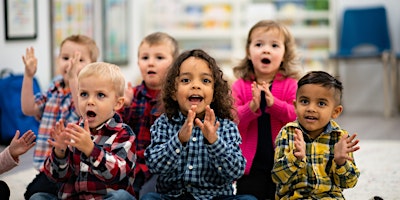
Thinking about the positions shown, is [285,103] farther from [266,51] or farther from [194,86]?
[194,86]

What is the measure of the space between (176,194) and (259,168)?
61 cm

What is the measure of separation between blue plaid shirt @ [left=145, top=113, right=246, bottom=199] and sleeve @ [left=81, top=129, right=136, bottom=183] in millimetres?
70

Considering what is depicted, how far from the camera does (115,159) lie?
2135mm

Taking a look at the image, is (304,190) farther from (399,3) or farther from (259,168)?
(399,3)

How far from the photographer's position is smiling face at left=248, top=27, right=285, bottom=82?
9.05 feet

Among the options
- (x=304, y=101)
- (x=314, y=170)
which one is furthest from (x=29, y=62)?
(x=314, y=170)

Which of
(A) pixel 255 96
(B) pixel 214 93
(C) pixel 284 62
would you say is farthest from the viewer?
(C) pixel 284 62

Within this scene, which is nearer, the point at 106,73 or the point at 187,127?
the point at 187,127

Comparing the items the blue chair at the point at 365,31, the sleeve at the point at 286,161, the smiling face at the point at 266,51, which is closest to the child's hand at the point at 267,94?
the smiling face at the point at 266,51

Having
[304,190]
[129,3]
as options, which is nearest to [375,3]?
[129,3]

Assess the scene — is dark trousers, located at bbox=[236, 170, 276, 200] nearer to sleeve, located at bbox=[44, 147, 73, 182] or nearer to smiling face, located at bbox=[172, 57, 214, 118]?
smiling face, located at bbox=[172, 57, 214, 118]

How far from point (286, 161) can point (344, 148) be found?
0.66 ft

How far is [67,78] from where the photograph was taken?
9.62 ft

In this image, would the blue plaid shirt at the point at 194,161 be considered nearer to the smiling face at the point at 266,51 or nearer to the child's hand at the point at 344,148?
the child's hand at the point at 344,148
